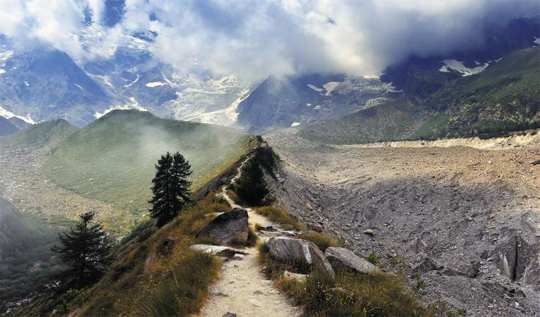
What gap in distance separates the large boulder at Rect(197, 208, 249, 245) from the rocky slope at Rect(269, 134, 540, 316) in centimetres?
1410

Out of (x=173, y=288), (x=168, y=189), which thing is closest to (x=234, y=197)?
(x=168, y=189)

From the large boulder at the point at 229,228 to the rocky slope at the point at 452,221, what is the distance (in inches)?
555

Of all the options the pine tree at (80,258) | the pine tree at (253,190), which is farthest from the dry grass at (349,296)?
the pine tree at (80,258)

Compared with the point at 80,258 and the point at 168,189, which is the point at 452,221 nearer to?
the point at 168,189

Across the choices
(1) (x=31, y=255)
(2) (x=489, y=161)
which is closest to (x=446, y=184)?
(2) (x=489, y=161)

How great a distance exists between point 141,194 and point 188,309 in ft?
546

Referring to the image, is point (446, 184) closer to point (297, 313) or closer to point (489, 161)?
point (489, 161)

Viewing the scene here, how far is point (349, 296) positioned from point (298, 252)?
4.47m

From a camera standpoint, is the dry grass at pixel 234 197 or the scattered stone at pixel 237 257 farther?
the dry grass at pixel 234 197

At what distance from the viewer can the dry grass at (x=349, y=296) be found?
8.93 meters

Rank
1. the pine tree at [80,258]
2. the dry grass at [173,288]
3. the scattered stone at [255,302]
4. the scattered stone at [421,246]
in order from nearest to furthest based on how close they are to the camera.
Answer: the dry grass at [173,288], the scattered stone at [255,302], the pine tree at [80,258], the scattered stone at [421,246]

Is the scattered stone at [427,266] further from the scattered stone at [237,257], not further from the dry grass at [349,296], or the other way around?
the scattered stone at [237,257]

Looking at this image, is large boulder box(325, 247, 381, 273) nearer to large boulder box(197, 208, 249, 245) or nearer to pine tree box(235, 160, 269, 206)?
large boulder box(197, 208, 249, 245)

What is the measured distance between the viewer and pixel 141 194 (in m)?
163
